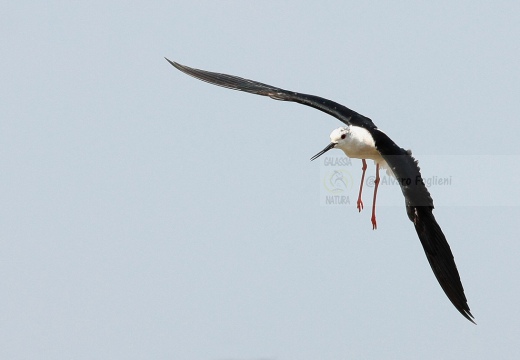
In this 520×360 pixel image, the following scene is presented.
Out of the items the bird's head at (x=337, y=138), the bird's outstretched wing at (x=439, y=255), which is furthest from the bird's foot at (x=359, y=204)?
the bird's outstretched wing at (x=439, y=255)

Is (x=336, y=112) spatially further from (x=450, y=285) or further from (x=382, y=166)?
(x=450, y=285)

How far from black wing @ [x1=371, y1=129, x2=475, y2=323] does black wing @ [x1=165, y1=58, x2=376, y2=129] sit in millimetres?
2881

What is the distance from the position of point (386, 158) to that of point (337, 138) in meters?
1.69

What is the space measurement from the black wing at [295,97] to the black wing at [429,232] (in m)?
2.88

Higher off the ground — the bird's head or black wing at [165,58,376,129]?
black wing at [165,58,376,129]

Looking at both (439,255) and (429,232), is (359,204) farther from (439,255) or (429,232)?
(439,255)

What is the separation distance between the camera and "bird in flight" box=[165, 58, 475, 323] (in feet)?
81.3

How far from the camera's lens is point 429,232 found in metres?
25.3

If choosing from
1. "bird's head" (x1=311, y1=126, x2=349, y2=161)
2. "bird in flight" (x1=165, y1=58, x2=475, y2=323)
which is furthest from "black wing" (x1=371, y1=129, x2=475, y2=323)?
"bird's head" (x1=311, y1=126, x2=349, y2=161)

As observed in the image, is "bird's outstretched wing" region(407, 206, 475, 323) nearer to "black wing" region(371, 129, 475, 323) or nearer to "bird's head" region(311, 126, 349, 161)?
"black wing" region(371, 129, 475, 323)

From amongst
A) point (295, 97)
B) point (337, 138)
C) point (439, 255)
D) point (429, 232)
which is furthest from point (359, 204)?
point (439, 255)

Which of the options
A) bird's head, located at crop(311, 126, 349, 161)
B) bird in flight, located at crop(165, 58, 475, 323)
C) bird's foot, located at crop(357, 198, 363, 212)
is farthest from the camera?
bird's foot, located at crop(357, 198, 363, 212)

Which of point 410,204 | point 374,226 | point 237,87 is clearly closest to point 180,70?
point 237,87

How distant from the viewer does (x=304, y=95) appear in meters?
29.7
